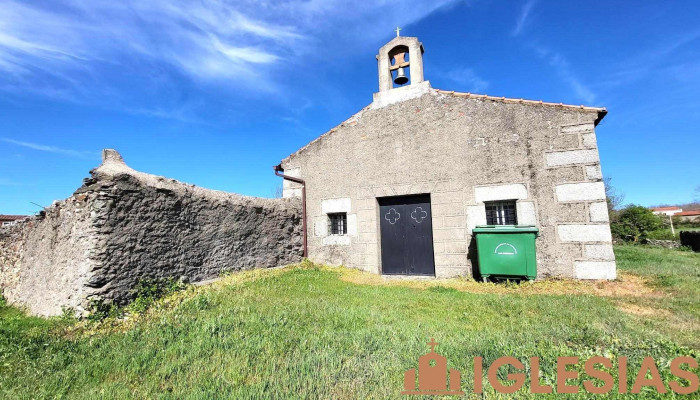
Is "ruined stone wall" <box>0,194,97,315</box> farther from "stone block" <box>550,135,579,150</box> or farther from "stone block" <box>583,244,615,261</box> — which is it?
"stone block" <box>583,244,615,261</box>

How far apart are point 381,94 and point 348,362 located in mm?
7607

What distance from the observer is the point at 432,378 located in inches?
101

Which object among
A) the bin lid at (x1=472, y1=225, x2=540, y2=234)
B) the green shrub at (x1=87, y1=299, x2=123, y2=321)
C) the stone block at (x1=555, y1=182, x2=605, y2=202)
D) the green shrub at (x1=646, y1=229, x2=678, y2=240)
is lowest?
the green shrub at (x1=87, y1=299, x2=123, y2=321)

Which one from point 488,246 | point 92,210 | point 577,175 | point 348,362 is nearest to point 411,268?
point 488,246

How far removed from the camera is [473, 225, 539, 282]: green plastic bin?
649 centimetres

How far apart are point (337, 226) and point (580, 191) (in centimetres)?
600

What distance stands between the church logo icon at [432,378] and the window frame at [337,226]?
6295 mm

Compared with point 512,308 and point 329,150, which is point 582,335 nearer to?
point 512,308

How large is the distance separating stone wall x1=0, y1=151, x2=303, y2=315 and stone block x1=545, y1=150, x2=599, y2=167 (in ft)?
22.9

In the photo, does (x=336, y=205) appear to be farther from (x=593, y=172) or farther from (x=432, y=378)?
(x=432, y=378)

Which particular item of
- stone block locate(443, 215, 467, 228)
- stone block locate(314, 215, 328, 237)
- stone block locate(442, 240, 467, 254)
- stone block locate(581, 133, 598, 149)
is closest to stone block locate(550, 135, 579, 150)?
stone block locate(581, 133, 598, 149)

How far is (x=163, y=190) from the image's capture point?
19.4 ft

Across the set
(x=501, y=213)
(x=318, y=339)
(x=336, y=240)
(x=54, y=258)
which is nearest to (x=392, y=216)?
(x=336, y=240)

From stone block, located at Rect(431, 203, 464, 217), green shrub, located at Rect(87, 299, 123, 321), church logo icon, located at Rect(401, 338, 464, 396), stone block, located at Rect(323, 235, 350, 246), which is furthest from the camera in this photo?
stone block, located at Rect(323, 235, 350, 246)
